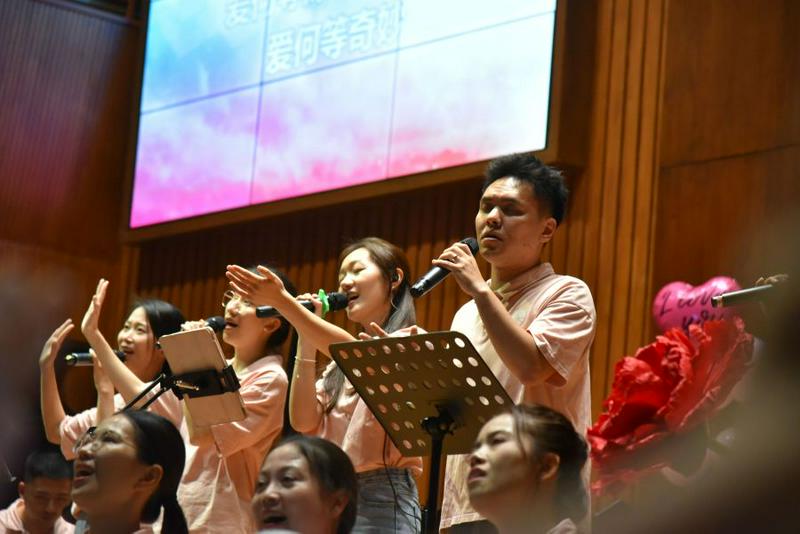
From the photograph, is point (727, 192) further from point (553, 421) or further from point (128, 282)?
point (128, 282)

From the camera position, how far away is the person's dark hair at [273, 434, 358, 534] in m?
2.34

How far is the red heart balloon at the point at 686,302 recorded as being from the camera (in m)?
3.78

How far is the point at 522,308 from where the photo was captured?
2.73 m

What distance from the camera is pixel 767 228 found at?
13.4 feet

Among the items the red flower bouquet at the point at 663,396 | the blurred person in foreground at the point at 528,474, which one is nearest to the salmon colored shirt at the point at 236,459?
the blurred person in foreground at the point at 528,474

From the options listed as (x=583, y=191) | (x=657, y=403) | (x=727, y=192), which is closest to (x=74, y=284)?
(x=583, y=191)

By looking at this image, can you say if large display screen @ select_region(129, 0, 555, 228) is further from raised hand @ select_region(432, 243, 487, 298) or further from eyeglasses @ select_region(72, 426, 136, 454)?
eyeglasses @ select_region(72, 426, 136, 454)

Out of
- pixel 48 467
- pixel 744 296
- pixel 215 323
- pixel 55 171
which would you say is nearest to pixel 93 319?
pixel 48 467

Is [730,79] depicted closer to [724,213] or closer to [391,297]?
[724,213]

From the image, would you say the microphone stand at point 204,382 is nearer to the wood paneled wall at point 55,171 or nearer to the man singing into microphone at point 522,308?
the man singing into microphone at point 522,308

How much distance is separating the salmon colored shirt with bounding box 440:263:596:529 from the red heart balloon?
3.65 feet

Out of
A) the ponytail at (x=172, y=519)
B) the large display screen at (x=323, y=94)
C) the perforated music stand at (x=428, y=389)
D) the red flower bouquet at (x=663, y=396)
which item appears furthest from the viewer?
the large display screen at (x=323, y=94)

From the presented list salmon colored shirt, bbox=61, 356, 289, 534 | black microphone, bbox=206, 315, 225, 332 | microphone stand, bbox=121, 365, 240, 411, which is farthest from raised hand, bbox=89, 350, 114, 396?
microphone stand, bbox=121, 365, 240, 411

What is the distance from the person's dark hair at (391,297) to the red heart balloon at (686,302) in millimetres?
1015
